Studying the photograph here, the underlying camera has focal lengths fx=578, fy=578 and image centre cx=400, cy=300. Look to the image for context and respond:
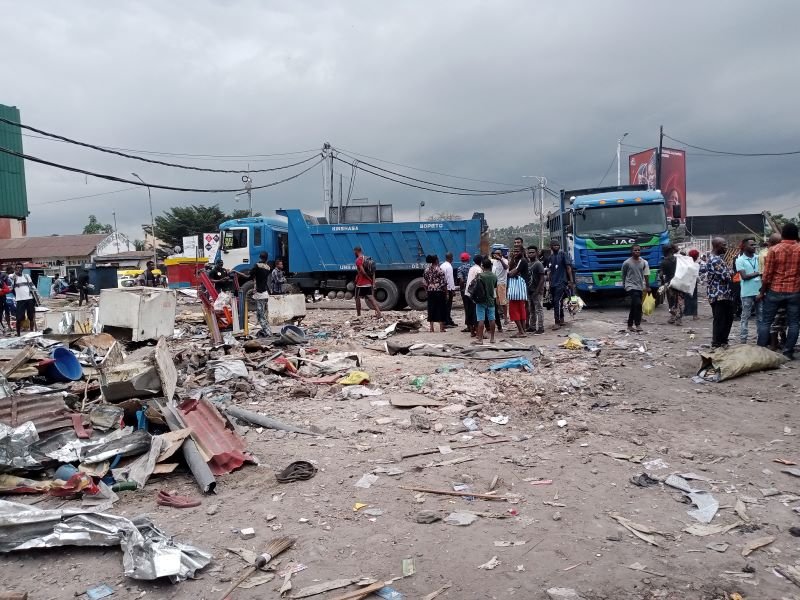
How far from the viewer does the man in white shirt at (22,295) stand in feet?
40.3

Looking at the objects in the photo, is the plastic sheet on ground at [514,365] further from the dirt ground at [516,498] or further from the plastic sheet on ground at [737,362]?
the plastic sheet on ground at [737,362]

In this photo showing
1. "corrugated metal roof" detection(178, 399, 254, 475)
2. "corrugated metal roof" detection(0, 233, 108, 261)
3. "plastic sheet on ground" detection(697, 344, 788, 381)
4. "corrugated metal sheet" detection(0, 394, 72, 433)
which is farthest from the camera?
"corrugated metal roof" detection(0, 233, 108, 261)

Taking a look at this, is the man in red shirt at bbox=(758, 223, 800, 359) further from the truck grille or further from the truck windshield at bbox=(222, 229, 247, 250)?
the truck windshield at bbox=(222, 229, 247, 250)

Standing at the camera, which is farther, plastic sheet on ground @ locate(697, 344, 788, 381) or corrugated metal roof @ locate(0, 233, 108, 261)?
corrugated metal roof @ locate(0, 233, 108, 261)

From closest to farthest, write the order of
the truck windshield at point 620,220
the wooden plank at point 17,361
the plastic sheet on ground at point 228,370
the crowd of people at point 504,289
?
the wooden plank at point 17,361 < the plastic sheet on ground at point 228,370 < the crowd of people at point 504,289 < the truck windshield at point 620,220

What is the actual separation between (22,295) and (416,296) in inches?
381

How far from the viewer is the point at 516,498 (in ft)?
12.5

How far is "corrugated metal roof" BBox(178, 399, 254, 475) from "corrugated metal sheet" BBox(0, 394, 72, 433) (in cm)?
99

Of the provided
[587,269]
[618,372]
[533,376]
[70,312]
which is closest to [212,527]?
[533,376]

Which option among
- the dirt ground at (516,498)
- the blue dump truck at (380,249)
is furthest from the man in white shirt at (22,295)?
the dirt ground at (516,498)

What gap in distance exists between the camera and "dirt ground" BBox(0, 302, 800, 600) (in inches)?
115

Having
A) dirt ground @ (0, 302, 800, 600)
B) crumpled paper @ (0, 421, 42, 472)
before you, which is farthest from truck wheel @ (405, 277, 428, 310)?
crumpled paper @ (0, 421, 42, 472)

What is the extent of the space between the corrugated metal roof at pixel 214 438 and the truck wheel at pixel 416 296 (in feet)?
38.4

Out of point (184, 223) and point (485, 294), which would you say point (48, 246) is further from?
point (485, 294)
